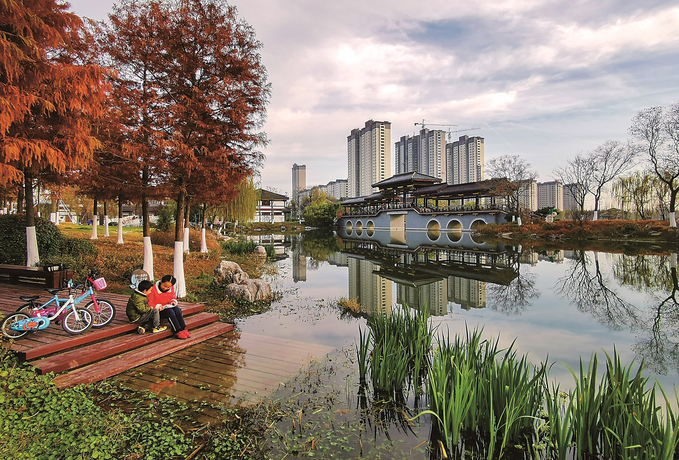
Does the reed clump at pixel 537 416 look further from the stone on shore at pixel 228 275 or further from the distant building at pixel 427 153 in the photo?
the distant building at pixel 427 153

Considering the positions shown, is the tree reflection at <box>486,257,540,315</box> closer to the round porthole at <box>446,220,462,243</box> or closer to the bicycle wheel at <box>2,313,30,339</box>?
the bicycle wheel at <box>2,313,30,339</box>

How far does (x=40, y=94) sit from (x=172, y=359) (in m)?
4.29

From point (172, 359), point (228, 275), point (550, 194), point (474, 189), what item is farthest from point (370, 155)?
point (172, 359)

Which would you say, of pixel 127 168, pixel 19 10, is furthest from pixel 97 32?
pixel 19 10

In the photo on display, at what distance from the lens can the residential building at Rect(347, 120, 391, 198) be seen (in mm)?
73438

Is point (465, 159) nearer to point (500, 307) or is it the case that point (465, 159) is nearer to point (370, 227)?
point (370, 227)

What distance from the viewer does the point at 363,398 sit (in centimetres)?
390

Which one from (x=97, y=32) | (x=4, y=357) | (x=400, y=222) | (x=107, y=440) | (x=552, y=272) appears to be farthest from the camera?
(x=400, y=222)

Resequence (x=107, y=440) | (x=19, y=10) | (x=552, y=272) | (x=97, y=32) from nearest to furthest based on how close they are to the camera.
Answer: (x=107, y=440)
(x=19, y=10)
(x=97, y=32)
(x=552, y=272)

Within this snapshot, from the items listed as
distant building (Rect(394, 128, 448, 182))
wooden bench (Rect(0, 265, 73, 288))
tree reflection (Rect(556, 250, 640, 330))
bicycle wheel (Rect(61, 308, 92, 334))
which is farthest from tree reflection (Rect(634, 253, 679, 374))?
distant building (Rect(394, 128, 448, 182))

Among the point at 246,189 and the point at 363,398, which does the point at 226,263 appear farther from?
the point at 246,189

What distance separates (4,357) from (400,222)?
136 ft

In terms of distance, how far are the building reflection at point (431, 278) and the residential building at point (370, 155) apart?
56.3m

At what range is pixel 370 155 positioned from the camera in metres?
74.9
